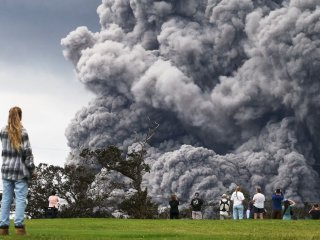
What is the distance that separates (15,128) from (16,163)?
1.95 feet

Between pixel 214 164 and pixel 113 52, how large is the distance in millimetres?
26596

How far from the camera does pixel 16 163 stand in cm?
1123

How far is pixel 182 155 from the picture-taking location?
107 m

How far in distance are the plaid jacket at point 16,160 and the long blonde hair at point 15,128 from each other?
0.09 m

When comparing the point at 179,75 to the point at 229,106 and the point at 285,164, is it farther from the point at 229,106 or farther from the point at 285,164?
the point at 285,164

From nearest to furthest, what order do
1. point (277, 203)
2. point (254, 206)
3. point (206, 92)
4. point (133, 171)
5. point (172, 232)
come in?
point (172, 232) → point (254, 206) → point (277, 203) → point (133, 171) → point (206, 92)

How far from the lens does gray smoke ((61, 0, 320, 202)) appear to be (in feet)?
334

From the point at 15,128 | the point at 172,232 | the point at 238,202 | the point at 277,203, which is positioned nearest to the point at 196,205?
the point at 238,202

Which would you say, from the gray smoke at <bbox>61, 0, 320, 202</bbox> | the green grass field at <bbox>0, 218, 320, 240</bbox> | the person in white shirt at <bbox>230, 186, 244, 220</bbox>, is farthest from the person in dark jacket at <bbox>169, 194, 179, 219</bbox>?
the gray smoke at <bbox>61, 0, 320, 202</bbox>

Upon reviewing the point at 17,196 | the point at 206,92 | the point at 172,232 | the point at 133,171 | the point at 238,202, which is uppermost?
the point at 206,92

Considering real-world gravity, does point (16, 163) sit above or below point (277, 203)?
below

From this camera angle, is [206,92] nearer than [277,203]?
No

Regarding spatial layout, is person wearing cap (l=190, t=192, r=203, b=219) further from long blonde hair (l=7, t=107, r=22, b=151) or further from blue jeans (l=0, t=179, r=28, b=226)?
long blonde hair (l=7, t=107, r=22, b=151)

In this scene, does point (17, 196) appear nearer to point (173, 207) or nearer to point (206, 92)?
point (173, 207)
